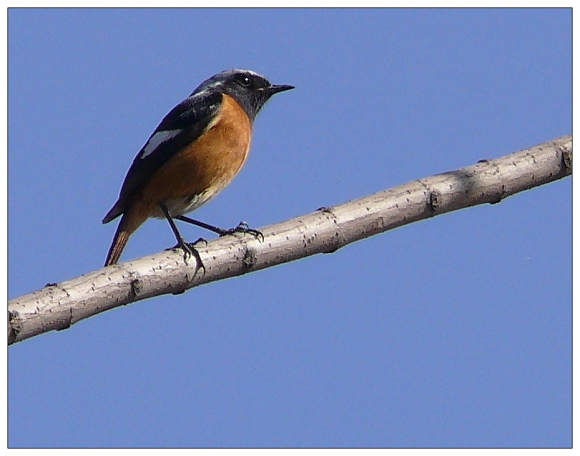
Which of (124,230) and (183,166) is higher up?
(183,166)

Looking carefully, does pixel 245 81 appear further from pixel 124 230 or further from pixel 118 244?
pixel 118 244

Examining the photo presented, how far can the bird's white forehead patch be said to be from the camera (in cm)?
655

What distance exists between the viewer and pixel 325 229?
13.5 ft

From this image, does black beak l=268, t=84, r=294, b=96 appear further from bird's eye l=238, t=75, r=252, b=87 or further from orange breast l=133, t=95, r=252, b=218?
orange breast l=133, t=95, r=252, b=218

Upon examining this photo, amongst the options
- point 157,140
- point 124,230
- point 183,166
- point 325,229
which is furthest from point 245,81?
point 325,229

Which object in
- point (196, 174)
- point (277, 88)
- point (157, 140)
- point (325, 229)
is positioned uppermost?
point (277, 88)

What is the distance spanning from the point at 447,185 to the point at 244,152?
2.75 meters

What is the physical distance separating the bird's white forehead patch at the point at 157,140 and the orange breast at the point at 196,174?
241 millimetres

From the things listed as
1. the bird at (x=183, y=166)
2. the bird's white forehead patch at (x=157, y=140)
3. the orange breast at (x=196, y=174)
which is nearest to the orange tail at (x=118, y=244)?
the bird at (x=183, y=166)

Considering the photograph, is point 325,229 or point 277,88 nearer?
point 325,229

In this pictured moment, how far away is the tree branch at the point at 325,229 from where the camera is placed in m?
3.63

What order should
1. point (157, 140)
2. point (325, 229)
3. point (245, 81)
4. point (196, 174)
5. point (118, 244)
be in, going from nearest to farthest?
point (325, 229) → point (118, 244) → point (196, 174) → point (157, 140) → point (245, 81)

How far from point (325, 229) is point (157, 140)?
289cm

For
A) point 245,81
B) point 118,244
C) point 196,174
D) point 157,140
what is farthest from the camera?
point 245,81
